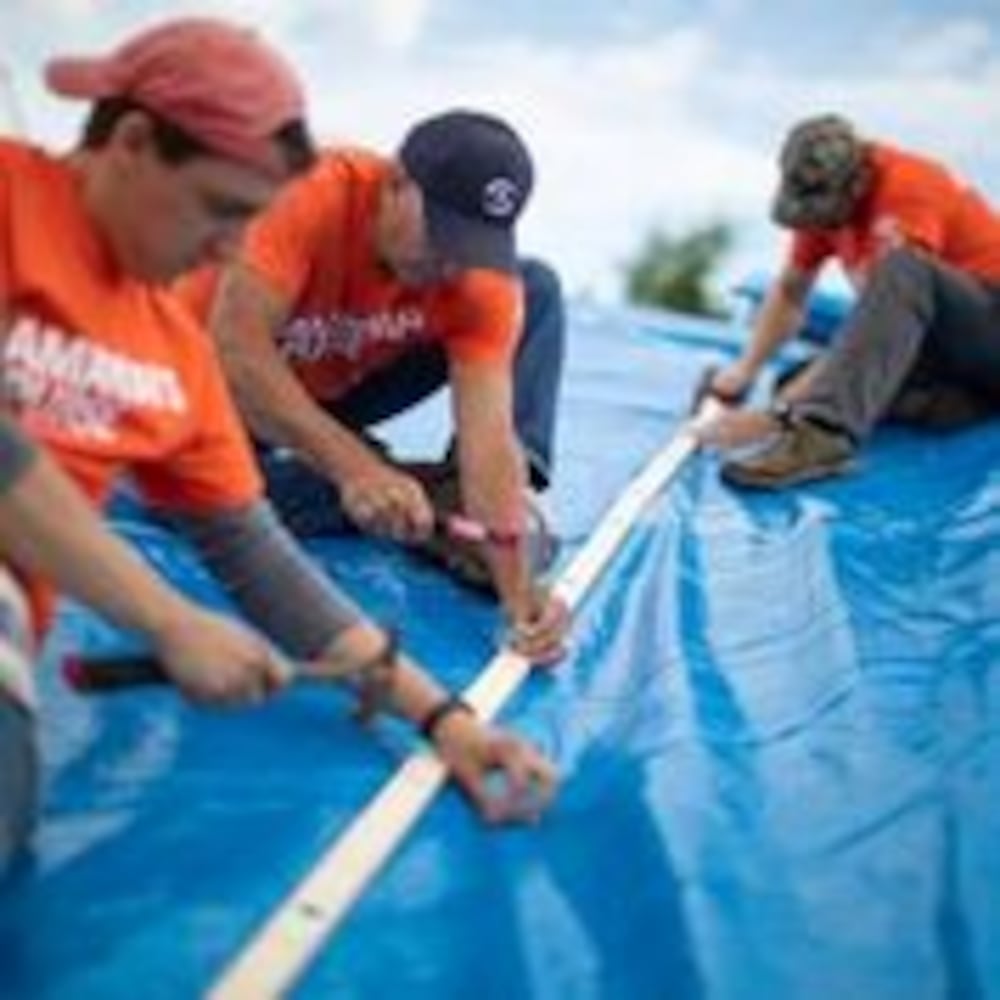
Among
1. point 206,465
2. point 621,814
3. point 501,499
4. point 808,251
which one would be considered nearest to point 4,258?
point 206,465

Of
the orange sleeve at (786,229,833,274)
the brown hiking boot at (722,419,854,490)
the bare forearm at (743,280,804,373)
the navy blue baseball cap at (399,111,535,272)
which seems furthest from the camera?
the bare forearm at (743,280,804,373)

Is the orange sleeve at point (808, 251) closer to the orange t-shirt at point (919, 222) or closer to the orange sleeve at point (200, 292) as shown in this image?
the orange t-shirt at point (919, 222)

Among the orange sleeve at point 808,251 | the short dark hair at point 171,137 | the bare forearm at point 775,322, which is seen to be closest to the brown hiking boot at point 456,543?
the short dark hair at point 171,137

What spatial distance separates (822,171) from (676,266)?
49.1 feet

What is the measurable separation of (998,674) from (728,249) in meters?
16.4

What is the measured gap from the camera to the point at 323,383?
111 inches

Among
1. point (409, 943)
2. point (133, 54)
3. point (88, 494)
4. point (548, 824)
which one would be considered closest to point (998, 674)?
point (548, 824)

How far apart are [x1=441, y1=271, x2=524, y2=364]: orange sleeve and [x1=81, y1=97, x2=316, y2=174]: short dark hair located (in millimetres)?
847

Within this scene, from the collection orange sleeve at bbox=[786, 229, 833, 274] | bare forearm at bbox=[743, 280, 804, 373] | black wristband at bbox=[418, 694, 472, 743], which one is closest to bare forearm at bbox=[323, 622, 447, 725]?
black wristband at bbox=[418, 694, 472, 743]

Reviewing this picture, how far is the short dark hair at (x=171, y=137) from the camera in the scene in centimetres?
152

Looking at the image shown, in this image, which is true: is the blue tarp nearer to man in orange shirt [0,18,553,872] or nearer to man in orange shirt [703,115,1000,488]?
man in orange shirt [0,18,553,872]

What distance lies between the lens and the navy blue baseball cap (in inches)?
88.4

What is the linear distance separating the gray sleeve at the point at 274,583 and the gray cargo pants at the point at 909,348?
1869 millimetres

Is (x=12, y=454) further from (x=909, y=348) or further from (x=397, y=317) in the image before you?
(x=909, y=348)
